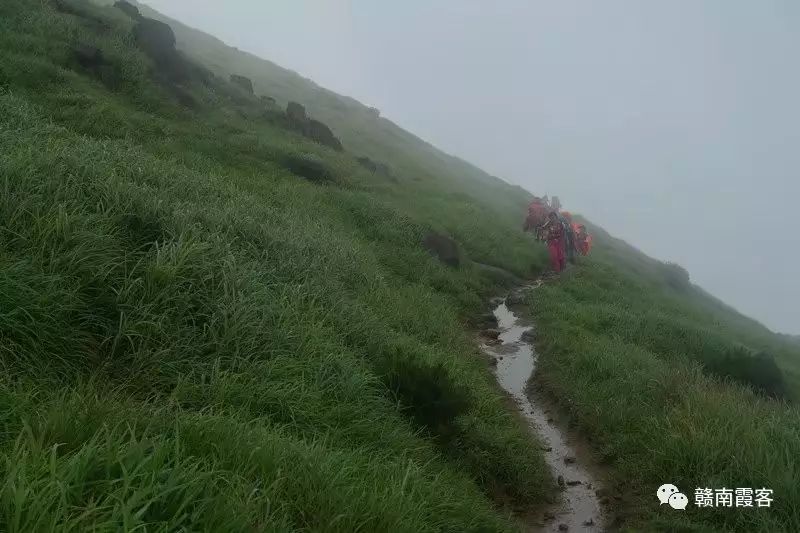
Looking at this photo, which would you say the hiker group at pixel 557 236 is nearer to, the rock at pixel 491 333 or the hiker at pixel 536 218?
the hiker at pixel 536 218

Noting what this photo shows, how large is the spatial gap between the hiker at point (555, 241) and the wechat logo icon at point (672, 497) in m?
17.3

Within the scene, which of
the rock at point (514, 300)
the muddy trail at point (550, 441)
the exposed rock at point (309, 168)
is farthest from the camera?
the exposed rock at point (309, 168)

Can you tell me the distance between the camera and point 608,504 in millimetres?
7188

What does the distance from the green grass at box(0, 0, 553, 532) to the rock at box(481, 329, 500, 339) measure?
95cm

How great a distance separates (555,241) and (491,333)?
11.1 metres

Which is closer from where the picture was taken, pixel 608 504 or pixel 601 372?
pixel 608 504

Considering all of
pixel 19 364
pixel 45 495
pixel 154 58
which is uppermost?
pixel 154 58

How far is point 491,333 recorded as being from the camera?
46.4ft

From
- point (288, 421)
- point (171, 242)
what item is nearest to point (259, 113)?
point (171, 242)

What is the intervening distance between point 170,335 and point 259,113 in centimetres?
2271

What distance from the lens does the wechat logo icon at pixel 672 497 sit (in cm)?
642

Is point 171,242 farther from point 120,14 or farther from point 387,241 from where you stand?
point 120,14

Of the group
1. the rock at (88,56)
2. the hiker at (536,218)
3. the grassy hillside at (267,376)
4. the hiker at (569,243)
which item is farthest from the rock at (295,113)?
the hiker at (569,243)

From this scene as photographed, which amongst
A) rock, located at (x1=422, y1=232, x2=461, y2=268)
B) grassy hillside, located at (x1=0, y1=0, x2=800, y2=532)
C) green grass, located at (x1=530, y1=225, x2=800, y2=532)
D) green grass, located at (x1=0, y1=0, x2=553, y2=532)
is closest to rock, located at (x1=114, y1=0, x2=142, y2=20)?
grassy hillside, located at (x1=0, y1=0, x2=800, y2=532)
